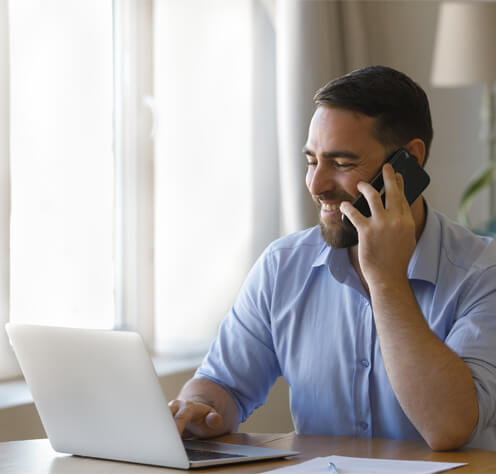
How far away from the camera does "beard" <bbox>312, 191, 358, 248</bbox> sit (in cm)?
161

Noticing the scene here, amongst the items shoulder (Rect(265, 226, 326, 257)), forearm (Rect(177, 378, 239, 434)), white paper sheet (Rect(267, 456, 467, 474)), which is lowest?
forearm (Rect(177, 378, 239, 434))

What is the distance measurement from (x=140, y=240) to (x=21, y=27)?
0.75 meters

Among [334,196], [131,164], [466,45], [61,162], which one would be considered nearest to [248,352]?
[334,196]

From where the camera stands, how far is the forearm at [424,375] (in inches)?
51.4

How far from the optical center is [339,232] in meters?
1.63

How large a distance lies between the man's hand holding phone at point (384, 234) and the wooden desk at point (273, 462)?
272 mm

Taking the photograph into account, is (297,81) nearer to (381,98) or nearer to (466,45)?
(466,45)

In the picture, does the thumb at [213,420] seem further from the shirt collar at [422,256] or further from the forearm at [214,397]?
the shirt collar at [422,256]

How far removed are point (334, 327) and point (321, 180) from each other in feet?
0.93

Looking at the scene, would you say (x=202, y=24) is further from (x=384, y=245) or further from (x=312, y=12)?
(x=384, y=245)

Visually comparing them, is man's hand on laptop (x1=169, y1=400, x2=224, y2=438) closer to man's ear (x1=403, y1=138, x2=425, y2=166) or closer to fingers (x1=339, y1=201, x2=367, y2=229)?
fingers (x1=339, y1=201, x2=367, y2=229)

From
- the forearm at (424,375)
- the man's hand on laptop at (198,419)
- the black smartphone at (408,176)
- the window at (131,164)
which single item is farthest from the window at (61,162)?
the forearm at (424,375)

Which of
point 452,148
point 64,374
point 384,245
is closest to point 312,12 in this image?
point 452,148

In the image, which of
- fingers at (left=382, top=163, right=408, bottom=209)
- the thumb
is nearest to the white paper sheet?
the thumb
